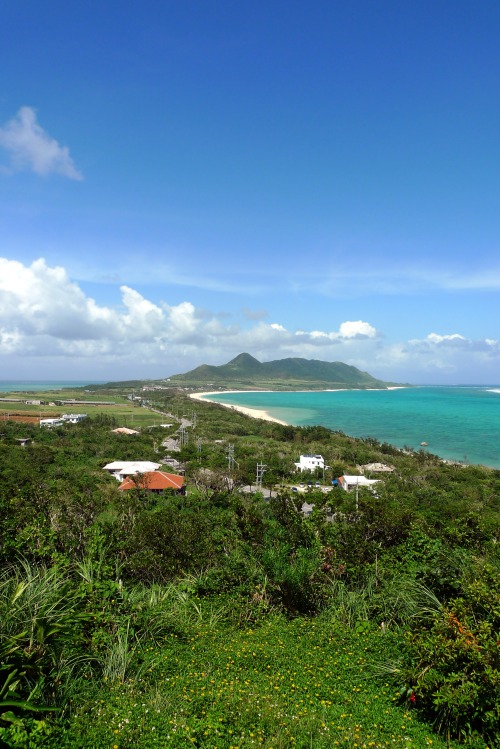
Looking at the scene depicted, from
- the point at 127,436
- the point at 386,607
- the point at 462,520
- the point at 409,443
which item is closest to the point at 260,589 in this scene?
the point at 386,607

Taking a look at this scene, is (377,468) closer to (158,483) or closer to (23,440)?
(158,483)

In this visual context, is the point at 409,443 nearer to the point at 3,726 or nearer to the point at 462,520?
the point at 462,520

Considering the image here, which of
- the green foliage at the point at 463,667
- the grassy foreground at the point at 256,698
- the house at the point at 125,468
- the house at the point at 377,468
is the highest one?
the green foliage at the point at 463,667

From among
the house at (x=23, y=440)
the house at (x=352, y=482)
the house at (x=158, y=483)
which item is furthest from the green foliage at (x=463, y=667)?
the house at (x=23, y=440)

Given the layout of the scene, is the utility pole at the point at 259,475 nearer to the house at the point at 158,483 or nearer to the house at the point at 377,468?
the house at the point at 158,483

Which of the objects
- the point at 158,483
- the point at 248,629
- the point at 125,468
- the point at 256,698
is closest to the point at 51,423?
the point at 125,468

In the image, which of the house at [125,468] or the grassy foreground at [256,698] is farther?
the house at [125,468]

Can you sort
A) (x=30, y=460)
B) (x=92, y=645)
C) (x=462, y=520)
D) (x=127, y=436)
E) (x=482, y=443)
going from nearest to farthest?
(x=92, y=645) < (x=462, y=520) < (x=30, y=460) < (x=127, y=436) < (x=482, y=443)
